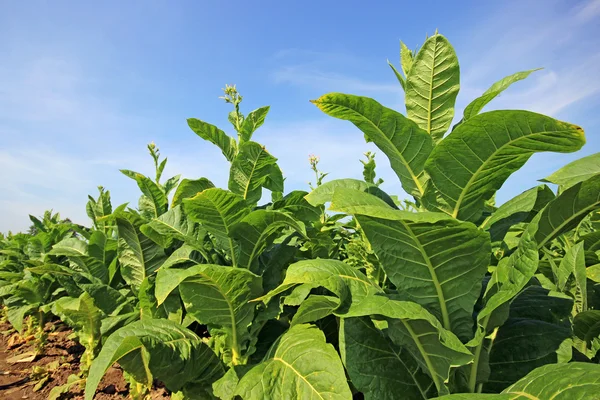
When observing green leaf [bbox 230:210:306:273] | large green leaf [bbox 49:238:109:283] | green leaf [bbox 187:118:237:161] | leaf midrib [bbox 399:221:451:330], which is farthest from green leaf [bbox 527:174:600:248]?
large green leaf [bbox 49:238:109:283]

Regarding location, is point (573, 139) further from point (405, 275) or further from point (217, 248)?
point (217, 248)

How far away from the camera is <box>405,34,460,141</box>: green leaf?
162 centimetres

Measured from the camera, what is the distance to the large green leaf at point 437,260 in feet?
4.45

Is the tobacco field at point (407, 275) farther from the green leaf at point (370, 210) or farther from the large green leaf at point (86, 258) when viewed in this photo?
the large green leaf at point (86, 258)

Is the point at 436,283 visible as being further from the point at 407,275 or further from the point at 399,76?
the point at 399,76

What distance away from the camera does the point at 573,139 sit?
1.22m

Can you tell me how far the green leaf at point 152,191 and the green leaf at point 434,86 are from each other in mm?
2038

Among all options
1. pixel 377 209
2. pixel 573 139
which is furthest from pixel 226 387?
pixel 573 139

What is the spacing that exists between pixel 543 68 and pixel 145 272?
9.38 feet

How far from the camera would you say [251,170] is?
7.60 feet

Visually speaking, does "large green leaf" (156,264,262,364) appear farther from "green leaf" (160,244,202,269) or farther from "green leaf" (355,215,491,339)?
"green leaf" (355,215,491,339)

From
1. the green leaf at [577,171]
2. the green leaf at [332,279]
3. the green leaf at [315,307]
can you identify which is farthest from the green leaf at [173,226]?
the green leaf at [577,171]

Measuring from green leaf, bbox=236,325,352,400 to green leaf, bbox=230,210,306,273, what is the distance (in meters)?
0.52

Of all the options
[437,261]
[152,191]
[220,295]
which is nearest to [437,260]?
[437,261]
